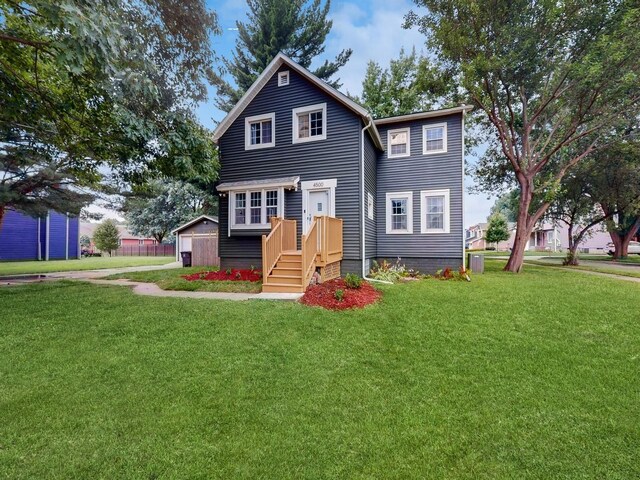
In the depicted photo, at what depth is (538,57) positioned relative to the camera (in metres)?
11.6

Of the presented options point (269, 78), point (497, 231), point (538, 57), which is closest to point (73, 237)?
point (269, 78)

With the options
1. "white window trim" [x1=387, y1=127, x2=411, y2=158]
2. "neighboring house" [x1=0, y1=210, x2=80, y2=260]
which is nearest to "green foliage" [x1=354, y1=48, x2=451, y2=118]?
"white window trim" [x1=387, y1=127, x2=411, y2=158]

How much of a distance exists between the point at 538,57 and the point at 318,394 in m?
14.8

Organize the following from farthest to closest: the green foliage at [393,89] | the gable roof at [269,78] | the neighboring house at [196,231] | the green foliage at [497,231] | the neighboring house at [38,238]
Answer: the green foliage at [497,231]
the neighboring house at [38,238]
the green foliage at [393,89]
the neighboring house at [196,231]
the gable roof at [269,78]

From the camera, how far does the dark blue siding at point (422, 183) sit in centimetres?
1166

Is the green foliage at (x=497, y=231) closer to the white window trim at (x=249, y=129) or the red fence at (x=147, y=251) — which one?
the white window trim at (x=249, y=129)

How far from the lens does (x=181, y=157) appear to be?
738cm

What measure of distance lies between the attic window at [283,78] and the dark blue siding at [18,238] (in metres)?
24.2

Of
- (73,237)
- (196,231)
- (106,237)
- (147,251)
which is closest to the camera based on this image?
(196,231)

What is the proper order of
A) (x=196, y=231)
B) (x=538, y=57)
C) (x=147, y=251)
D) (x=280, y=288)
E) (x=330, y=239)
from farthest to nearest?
(x=147, y=251), (x=196, y=231), (x=538, y=57), (x=330, y=239), (x=280, y=288)

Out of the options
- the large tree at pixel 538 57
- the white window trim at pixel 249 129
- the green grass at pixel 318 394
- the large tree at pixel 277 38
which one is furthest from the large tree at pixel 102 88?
the large tree at pixel 277 38

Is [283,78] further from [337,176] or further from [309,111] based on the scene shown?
[337,176]

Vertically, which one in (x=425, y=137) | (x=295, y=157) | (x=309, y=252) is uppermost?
(x=425, y=137)

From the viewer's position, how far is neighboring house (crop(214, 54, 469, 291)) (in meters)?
10.4
